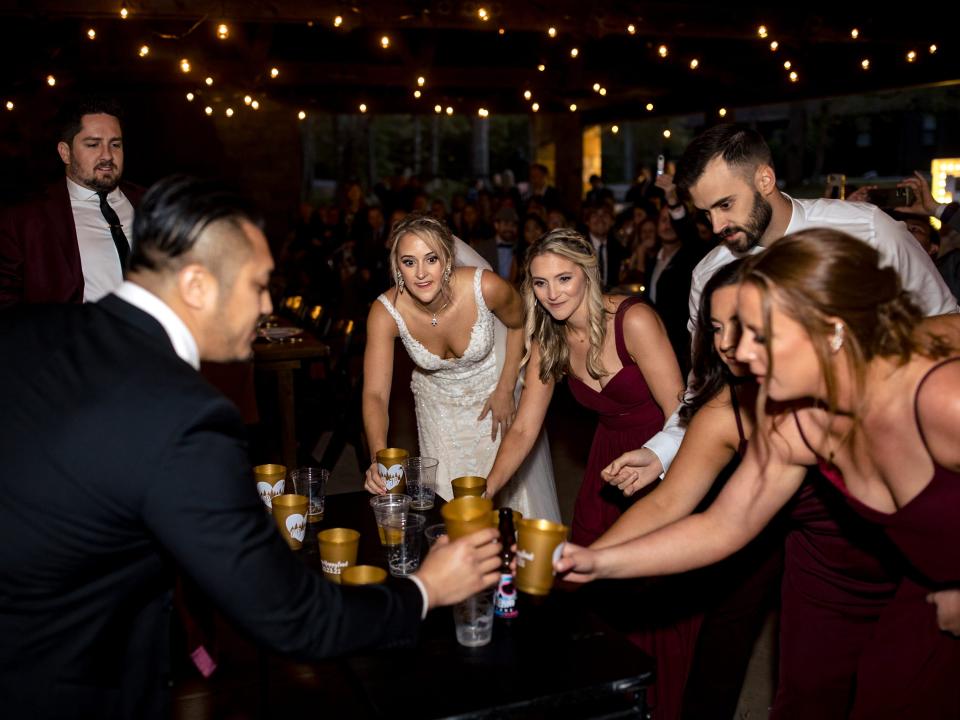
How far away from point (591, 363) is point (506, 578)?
4.73 ft

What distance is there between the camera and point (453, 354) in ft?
12.9

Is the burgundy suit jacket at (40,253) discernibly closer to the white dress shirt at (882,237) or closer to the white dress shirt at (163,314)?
the white dress shirt at (163,314)

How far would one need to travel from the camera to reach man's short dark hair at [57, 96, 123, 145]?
347 cm

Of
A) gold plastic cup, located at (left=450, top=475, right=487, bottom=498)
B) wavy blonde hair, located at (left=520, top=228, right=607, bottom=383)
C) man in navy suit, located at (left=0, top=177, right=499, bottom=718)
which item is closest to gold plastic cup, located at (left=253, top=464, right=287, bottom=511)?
gold plastic cup, located at (left=450, top=475, right=487, bottom=498)

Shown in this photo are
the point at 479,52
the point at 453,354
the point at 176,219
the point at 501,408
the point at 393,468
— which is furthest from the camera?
the point at 479,52

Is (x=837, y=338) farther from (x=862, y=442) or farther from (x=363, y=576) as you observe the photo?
(x=363, y=576)

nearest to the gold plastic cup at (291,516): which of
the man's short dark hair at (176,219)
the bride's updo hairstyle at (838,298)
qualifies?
the man's short dark hair at (176,219)

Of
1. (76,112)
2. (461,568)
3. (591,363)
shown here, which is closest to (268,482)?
(461,568)

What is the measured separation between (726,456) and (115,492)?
154 centimetres

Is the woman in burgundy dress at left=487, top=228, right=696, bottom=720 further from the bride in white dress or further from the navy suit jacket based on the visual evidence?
the navy suit jacket

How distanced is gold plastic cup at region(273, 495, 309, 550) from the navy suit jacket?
25.3 inches

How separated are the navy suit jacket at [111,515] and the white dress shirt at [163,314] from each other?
1 centimetres

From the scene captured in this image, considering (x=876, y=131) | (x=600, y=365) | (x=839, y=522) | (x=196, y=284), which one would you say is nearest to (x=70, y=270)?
(x=600, y=365)

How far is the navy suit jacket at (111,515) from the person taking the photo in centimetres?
138
